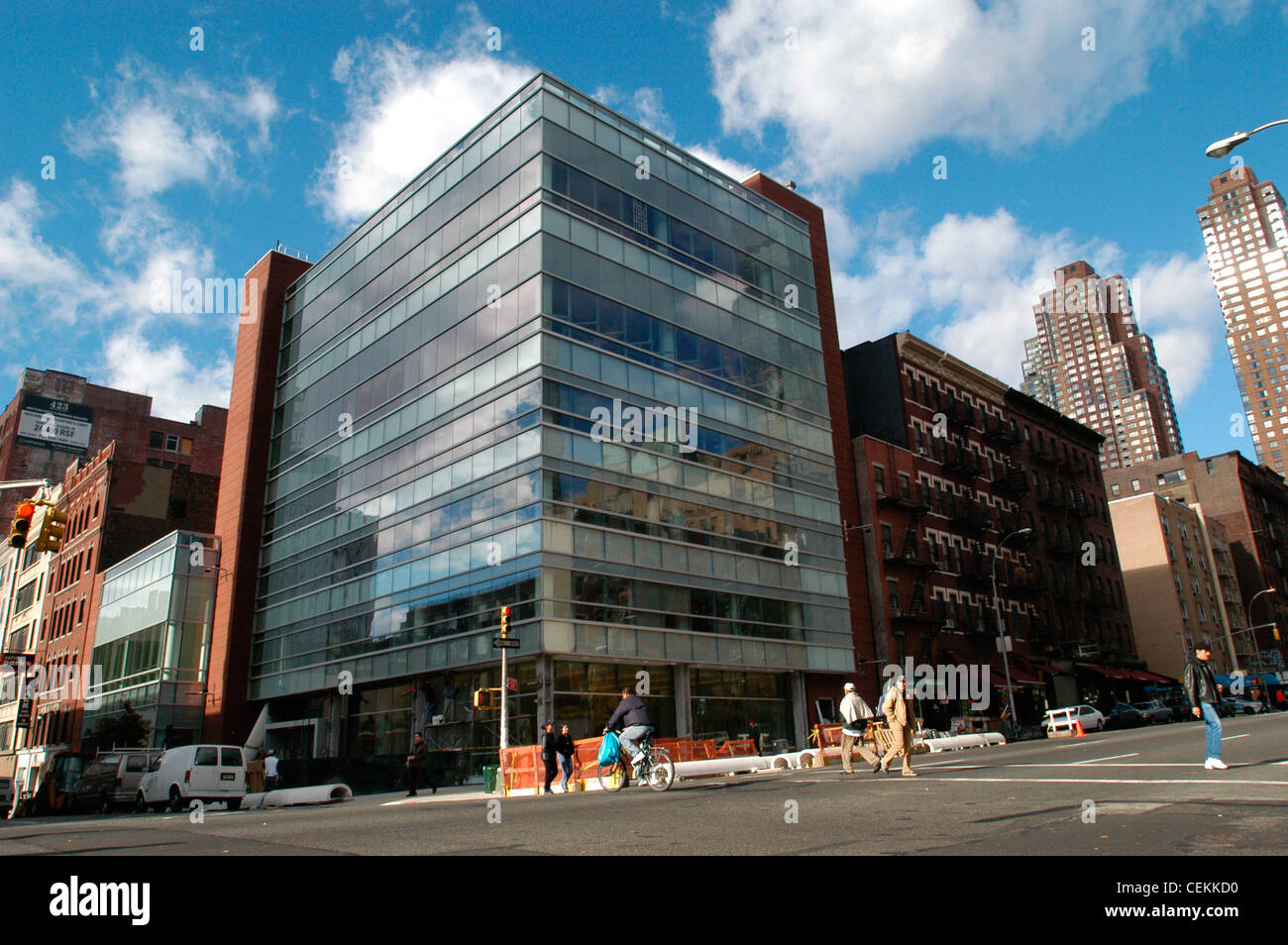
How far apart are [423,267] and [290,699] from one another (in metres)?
22.1

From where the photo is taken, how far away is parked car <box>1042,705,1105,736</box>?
42.9 meters

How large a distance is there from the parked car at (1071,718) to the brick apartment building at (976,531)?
4.79 meters

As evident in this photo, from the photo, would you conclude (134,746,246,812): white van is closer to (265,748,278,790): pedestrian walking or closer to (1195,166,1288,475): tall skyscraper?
(265,748,278,790): pedestrian walking

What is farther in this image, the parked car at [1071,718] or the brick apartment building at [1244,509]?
the brick apartment building at [1244,509]

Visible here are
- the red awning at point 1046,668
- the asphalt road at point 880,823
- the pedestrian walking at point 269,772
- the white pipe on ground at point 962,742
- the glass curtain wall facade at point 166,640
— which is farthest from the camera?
the red awning at point 1046,668

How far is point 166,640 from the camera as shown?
46938 mm

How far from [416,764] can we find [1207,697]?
20.0 meters

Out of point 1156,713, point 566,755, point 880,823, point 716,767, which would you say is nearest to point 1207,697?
point 880,823

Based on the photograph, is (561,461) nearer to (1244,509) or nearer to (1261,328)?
(1244,509)

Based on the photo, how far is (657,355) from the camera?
123ft

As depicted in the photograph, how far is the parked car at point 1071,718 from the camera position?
42906 millimetres

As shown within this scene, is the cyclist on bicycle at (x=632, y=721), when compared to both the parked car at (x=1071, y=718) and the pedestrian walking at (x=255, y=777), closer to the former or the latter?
the pedestrian walking at (x=255, y=777)

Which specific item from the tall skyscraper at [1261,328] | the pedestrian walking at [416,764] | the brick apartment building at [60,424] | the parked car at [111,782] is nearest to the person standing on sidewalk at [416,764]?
the pedestrian walking at [416,764]

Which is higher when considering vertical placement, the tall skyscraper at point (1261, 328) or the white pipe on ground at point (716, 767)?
the tall skyscraper at point (1261, 328)
